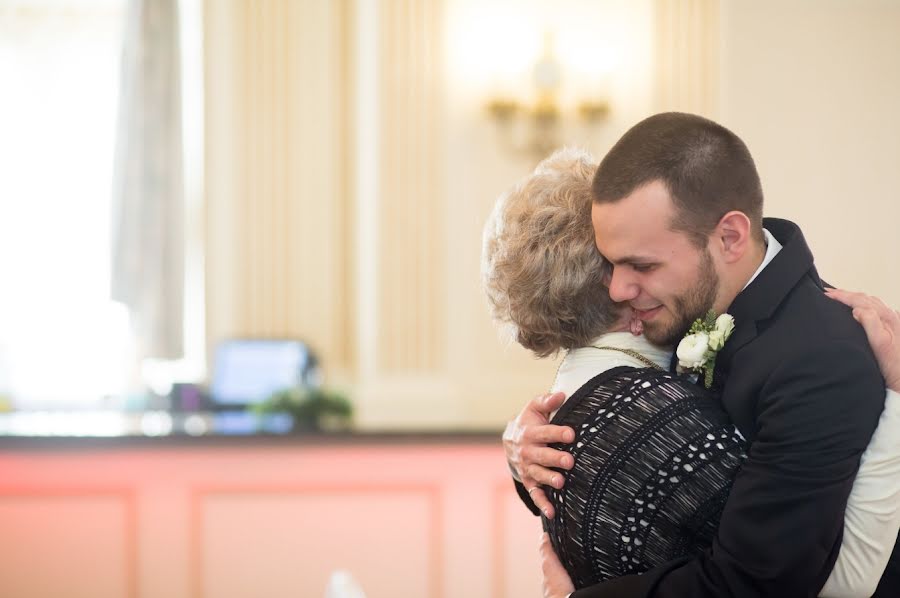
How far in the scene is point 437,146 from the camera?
16.5ft

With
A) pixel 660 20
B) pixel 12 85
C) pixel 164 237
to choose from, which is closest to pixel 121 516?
pixel 164 237

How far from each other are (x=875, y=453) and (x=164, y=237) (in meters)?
5.04

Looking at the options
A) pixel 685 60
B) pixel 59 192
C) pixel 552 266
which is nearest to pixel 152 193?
pixel 59 192

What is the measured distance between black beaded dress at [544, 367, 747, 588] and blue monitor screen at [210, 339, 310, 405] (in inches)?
150

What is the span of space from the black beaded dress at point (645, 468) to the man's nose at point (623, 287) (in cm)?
10

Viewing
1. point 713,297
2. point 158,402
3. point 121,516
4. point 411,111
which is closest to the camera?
point 713,297

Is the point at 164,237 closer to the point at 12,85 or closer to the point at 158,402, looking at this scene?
the point at 158,402

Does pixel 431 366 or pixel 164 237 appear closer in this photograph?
pixel 431 366

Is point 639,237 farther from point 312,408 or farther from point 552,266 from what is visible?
point 312,408

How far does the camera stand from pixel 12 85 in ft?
20.3

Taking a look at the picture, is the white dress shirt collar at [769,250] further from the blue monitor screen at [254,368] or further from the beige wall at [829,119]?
the beige wall at [829,119]

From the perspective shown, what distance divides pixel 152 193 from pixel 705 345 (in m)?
4.95

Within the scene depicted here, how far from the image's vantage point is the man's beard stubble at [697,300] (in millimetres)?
1398

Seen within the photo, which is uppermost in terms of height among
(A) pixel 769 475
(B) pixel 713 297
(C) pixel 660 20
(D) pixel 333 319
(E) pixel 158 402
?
(C) pixel 660 20
